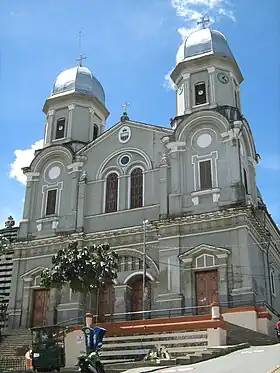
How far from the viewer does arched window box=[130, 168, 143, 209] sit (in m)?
30.1

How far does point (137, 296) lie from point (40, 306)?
6.23m

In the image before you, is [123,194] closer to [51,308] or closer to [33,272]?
[33,272]

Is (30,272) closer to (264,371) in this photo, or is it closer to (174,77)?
(174,77)

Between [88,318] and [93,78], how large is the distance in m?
20.8

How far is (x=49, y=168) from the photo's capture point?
3400 cm

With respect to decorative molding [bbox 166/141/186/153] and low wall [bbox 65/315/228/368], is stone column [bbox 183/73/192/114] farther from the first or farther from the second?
low wall [bbox 65/315/228/368]

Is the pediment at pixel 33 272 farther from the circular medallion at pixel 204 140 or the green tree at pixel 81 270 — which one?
the circular medallion at pixel 204 140

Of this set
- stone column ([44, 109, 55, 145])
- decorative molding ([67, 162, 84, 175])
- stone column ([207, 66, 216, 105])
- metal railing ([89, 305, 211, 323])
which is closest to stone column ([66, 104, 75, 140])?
stone column ([44, 109, 55, 145])

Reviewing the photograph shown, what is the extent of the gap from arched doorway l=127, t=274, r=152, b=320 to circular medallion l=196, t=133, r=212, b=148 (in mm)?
8198

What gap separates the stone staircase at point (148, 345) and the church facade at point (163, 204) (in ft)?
21.4

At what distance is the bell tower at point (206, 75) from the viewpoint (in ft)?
102

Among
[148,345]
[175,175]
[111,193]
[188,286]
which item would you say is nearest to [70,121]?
[111,193]

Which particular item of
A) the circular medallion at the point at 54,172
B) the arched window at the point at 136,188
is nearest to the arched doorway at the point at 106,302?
the arched window at the point at 136,188

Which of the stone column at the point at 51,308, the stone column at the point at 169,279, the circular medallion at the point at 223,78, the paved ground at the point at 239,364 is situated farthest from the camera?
the circular medallion at the point at 223,78
